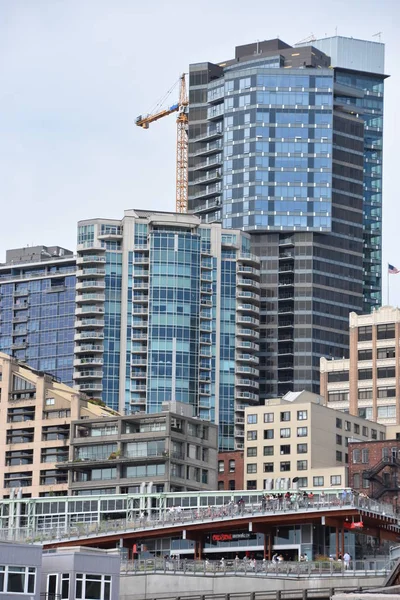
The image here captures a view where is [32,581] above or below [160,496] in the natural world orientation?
below

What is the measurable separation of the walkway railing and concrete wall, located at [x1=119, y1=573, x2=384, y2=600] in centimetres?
2223

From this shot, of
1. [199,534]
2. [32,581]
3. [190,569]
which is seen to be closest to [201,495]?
[199,534]

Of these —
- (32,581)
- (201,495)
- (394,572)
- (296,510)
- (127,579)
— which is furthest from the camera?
(201,495)

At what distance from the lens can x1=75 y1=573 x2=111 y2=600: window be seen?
10681cm

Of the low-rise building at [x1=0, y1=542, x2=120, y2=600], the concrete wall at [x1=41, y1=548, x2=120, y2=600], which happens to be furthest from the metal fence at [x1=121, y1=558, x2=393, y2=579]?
the concrete wall at [x1=41, y1=548, x2=120, y2=600]

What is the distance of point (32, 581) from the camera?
10362cm

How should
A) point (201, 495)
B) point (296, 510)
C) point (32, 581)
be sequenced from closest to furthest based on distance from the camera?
1. point (32, 581)
2. point (296, 510)
3. point (201, 495)

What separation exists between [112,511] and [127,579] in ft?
169

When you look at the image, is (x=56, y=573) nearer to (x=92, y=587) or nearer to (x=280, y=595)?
(x=92, y=587)

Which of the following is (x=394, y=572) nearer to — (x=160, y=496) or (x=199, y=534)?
(x=199, y=534)

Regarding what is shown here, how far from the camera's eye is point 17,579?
10306cm

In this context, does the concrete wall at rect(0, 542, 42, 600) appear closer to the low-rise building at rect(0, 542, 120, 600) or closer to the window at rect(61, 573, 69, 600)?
the low-rise building at rect(0, 542, 120, 600)

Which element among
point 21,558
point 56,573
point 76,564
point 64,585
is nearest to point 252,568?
point 76,564

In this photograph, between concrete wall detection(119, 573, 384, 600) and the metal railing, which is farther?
the metal railing
